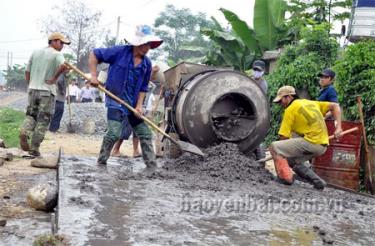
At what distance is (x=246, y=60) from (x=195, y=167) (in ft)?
33.8

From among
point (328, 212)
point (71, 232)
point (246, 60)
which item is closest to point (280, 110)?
point (246, 60)

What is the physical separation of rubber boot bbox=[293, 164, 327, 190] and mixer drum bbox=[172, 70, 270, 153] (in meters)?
0.79

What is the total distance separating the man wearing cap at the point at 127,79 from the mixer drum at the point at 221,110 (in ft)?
1.83

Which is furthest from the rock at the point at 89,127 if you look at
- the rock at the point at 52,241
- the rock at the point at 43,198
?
the rock at the point at 52,241

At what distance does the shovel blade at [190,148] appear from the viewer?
19.0 ft

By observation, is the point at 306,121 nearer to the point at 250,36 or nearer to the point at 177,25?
the point at 250,36

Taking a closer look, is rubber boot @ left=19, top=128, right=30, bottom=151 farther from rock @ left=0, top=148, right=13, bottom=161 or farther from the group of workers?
the group of workers

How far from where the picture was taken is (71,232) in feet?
9.79

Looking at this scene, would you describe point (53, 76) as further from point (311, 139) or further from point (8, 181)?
point (311, 139)

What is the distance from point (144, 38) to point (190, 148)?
1356mm

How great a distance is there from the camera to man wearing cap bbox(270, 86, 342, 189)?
5.67 m

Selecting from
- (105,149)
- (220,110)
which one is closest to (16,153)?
(105,149)

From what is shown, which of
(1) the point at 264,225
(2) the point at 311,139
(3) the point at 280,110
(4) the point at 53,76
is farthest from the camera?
(3) the point at 280,110

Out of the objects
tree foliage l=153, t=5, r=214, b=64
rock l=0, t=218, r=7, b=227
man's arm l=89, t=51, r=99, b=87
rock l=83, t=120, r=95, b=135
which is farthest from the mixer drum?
tree foliage l=153, t=5, r=214, b=64
